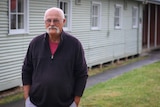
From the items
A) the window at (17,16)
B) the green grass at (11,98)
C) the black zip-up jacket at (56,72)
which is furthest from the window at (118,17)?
the black zip-up jacket at (56,72)

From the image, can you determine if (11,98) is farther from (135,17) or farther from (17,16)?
(135,17)

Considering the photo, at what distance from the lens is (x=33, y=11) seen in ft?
33.4

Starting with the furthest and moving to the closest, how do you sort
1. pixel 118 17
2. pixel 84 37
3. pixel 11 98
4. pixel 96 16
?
1. pixel 118 17
2. pixel 96 16
3. pixel 84 37
4. pixel 11 98

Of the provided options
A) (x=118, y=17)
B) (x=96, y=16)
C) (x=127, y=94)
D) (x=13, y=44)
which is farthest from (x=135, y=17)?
(x=127, y=94)

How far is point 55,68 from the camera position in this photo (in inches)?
147

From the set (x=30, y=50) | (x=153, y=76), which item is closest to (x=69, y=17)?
(x=153, y=76)

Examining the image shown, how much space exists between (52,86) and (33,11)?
6.70 m

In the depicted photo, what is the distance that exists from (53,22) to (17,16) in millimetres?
6087

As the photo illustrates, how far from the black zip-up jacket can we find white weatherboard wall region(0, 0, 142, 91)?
5.25 meters

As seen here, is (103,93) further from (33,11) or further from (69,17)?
(69,17)

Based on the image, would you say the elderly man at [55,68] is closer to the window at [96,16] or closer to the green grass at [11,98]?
the green grass at [11,98]

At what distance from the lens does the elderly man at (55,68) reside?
372 cm

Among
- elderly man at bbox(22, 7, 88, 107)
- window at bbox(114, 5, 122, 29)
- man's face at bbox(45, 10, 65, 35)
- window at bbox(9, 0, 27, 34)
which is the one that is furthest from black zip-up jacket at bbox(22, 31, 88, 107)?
window at bbox(114, 5, 122, 29)

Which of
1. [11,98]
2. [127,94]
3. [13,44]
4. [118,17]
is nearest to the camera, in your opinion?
[127,94]
